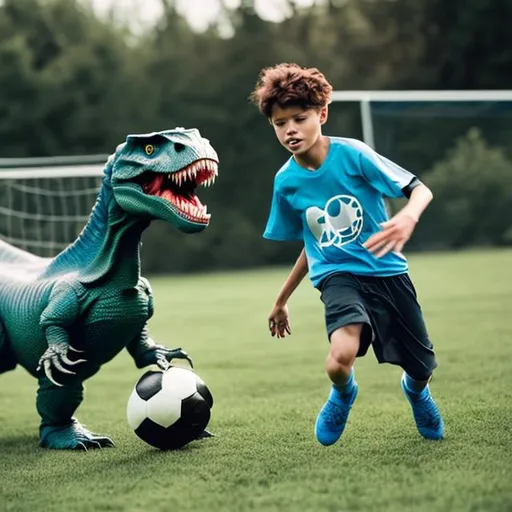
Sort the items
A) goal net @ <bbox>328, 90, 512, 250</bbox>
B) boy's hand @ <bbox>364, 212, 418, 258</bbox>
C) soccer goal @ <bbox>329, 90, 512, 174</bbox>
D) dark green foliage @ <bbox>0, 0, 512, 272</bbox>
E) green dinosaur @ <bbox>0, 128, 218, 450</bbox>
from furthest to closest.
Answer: dark green foliage @ <bbox>0, 0, 512, 272</bbox> < goal net @ <bbox>328, 90, 512, 250</bbox> < soccer goal @ <bbox>329, 90, 512, 174</bbox> < green dinosaur @ <bbox>0, 128, 218, 450</bbox> < boy's hand @ <bbox>364, 212, 418, 258</bbox>

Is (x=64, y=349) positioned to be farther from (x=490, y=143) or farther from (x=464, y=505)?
(x=490, y=143)

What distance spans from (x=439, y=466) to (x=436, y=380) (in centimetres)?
244

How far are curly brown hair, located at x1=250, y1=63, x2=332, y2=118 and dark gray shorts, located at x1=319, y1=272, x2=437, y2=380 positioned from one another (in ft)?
2.32

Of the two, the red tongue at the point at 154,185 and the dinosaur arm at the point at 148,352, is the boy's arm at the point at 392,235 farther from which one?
the dinosaur arm at the point at 148,352

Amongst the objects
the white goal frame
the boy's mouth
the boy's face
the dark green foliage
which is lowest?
the dark green foliage

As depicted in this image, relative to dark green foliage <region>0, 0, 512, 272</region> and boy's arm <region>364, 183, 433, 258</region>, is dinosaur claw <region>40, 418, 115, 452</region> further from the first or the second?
dark green foliage <region>0, 0, 512, 272</region>

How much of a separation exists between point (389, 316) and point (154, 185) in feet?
3.67

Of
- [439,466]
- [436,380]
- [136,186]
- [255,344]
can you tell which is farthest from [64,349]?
[255,344]

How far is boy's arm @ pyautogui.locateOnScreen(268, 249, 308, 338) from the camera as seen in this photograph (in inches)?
164

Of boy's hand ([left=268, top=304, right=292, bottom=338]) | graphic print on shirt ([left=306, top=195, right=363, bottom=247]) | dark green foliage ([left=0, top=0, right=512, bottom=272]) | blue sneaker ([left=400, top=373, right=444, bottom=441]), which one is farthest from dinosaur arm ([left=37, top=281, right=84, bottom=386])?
dark green foliage ([left=0, top=0, right=512, bottom=272])

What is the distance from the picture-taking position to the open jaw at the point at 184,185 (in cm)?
405

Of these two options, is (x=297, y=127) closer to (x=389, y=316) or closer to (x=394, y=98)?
(x=389, y=316)

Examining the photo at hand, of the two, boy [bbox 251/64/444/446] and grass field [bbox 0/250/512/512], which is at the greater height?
boy [bbox 251/64/444/446]

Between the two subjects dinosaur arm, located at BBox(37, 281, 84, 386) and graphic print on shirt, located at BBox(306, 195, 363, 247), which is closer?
graphic print on shirt, located at BBox(306, 195, 363, 247)
